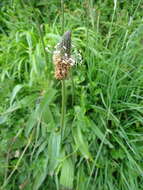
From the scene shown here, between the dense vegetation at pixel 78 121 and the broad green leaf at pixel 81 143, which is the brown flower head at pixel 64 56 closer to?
the dense vegetation at pixel 78 121

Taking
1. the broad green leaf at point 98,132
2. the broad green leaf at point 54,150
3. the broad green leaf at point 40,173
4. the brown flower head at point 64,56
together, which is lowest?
the broad green leaf at point 40,173

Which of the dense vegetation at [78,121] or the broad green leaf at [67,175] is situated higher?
the dense vegetation at [78,121]

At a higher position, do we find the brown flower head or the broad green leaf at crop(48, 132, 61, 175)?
the brown flower head

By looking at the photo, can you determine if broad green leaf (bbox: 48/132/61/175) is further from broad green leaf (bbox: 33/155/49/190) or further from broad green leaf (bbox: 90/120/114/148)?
broad green leaf (bbox: 90/120/114/148)

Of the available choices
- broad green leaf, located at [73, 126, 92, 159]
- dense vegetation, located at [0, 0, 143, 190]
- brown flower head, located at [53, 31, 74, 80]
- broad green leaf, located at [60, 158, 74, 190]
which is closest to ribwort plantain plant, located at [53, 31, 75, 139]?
brown flower head, located at [53, 31, 74, 80]

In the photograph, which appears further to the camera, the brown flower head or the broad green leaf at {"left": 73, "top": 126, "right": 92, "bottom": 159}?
the broad green leaf at {"left": 73, "top": 126, "right": 92, "bottom": 159}

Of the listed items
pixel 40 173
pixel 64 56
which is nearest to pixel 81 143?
pixel 40 173

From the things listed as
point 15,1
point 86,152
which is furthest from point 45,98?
point 15,1

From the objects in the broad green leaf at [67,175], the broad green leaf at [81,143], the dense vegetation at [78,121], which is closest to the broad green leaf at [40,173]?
the dense vegetation at [78,121]

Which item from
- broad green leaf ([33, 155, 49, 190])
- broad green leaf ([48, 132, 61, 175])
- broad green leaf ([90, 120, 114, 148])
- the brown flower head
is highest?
the brown flower head
